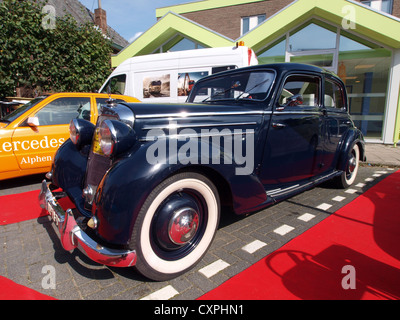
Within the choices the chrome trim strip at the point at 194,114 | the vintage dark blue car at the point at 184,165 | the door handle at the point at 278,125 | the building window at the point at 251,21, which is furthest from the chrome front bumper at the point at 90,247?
the building window at the point at 251,21

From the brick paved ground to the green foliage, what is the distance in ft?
22.2

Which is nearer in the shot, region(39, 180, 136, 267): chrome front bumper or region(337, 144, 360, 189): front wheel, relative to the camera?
region(39, 180, 136, 267): chrome front bumper

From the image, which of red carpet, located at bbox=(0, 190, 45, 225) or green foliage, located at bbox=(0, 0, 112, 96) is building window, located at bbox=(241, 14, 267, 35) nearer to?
green foliage, located at bbox=(0, 0, 112, 96)

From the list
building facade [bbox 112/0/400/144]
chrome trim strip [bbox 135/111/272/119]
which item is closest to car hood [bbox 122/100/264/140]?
chrome trim strip [bbox 135/111/272/119]

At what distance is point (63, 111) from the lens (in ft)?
13.6

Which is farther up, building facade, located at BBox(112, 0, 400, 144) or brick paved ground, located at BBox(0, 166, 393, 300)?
building facade, located at BBox(112, 0, 400, 144)

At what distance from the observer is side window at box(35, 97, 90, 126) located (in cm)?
395

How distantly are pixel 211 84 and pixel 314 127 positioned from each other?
1358mm

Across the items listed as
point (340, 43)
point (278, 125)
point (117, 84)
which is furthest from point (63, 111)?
point (340, 43)

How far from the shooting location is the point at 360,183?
4.09 metres

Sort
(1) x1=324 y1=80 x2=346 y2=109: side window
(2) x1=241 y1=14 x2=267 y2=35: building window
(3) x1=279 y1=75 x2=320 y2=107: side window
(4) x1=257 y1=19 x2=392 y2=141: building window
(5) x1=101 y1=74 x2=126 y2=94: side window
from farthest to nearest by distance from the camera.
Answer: (2) x1=241 y1=14 x2=267 y2=35: building window, (4) x1=257 y1=19 x2=392 y2=141: building window, (5) x1=101 y1=74 x2=126 y2=94: side window, (1) x1=324 y1=80 x2=346 y2=109: side window, (3) x1=279 y1=75 x2=320 y2=107: side window

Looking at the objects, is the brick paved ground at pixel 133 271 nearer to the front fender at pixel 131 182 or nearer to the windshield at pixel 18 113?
the front fender at pixel 131 182

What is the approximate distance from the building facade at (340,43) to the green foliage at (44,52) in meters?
1.92

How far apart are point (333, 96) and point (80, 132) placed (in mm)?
3281
